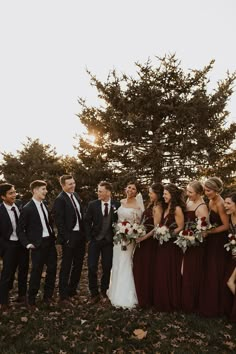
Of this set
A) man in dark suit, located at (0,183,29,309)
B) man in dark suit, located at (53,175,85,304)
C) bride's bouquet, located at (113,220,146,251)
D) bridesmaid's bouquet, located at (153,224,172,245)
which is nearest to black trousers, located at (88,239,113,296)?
man in dark suit, located at (53,175,85,304)

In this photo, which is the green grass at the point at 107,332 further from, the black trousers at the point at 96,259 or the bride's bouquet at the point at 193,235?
the bride's bouquet at the point at 193,235

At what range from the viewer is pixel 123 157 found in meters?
18.7

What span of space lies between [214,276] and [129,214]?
87.0 inches

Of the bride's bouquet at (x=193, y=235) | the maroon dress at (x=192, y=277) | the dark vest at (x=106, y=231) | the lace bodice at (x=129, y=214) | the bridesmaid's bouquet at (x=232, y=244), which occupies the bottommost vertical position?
the maroon dress at (x=192, y=277)

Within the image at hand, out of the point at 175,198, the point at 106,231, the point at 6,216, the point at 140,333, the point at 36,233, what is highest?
the point at 175,198

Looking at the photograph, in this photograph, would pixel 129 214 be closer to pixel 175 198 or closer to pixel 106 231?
pixel 106 231

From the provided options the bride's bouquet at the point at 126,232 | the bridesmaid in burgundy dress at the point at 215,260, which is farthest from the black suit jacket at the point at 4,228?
the bridesmaid in burgundy dress at the point at 215,260

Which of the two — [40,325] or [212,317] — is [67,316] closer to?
[40,325]

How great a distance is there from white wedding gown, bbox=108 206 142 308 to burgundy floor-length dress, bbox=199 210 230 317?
1.47m

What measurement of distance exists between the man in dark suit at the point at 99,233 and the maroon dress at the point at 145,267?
0.71 metres

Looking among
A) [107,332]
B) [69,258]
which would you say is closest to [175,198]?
[69,258]

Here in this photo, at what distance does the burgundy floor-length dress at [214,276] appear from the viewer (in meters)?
6.85

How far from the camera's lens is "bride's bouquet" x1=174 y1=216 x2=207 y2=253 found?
6759 millimetres

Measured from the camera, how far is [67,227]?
7.81 m
